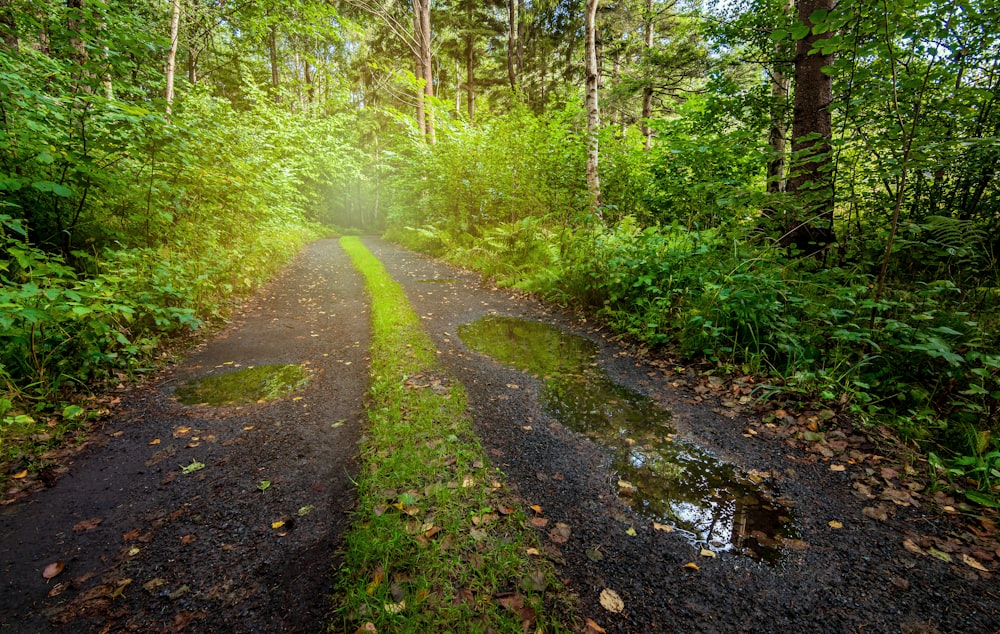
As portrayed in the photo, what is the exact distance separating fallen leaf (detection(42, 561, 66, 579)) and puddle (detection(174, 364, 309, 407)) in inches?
79.8

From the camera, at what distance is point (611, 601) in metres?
2.02

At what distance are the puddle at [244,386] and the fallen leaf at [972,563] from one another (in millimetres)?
5702

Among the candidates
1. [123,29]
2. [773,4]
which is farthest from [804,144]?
[123,29]

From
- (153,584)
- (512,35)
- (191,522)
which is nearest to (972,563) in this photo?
(153,584)

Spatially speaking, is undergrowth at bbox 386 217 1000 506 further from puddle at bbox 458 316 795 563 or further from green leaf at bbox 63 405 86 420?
green leaf at bbox 63 405 86 420

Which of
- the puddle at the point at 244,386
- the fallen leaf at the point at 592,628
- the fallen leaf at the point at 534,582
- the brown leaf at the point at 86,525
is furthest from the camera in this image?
the puddle at the point at 244,386

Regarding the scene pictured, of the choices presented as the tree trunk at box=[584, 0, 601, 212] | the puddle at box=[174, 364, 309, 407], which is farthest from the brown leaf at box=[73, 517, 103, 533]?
the tree trunk at box=[584, 0, 601, 212]

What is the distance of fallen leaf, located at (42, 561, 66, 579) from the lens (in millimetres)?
2234

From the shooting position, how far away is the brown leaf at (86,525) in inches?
101

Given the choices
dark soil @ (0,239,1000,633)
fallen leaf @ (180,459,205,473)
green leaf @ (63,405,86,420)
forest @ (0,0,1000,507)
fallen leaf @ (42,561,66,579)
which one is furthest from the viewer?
green leaf @ (63,405,86,420)

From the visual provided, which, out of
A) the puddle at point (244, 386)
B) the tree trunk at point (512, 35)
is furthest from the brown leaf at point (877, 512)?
the tree trunk at point (512, 35)

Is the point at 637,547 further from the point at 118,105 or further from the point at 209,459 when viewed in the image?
the point at 118,105

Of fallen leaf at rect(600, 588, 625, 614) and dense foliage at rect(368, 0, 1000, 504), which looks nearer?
fallen leaf at rect(600, 588, 625, 614)

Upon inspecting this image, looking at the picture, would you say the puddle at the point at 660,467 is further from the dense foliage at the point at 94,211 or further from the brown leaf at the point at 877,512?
the dense foliage at the point at 94,211
